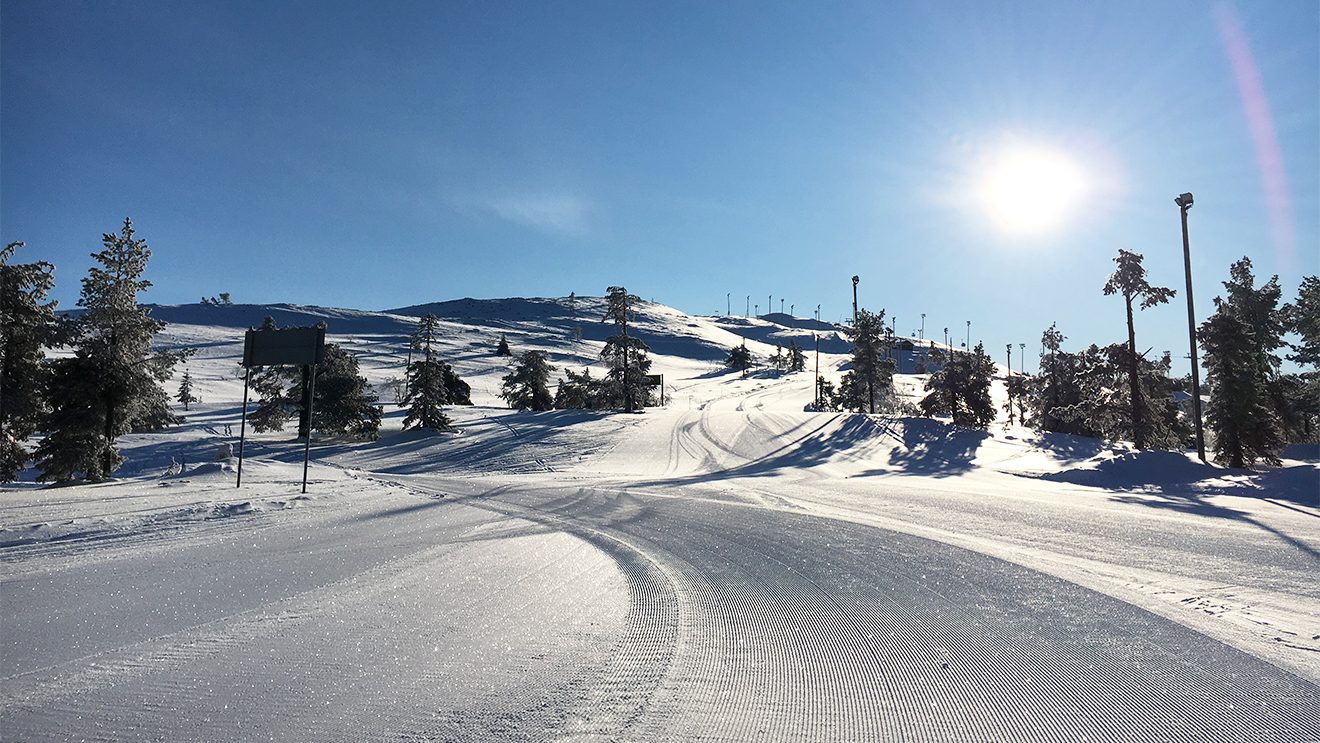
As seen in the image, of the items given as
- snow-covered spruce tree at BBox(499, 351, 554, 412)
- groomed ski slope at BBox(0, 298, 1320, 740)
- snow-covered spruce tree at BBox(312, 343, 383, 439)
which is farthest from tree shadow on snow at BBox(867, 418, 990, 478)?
snow-covered spruce tree at BBox(499, 351, 554, 412)

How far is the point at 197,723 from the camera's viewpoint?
2.74 m

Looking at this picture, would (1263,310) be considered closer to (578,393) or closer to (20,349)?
(578,393)

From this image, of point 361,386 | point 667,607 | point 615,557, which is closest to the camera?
point 667,607

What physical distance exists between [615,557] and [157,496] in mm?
9622

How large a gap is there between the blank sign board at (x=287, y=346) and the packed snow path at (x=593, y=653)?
727 centimetres

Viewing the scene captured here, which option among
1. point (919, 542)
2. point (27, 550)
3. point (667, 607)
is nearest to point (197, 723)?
point (667, 607)

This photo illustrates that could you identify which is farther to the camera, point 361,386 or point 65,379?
point 361,386

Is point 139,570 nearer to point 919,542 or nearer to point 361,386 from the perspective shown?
point 919,542

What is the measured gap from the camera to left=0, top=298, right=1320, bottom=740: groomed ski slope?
297 cm

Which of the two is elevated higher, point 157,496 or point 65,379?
point 65,379

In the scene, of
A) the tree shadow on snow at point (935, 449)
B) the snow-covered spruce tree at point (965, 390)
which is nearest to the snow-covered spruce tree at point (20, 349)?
the tree shadow on snow at point (935, 449)

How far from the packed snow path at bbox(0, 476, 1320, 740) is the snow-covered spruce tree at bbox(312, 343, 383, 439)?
35607mm

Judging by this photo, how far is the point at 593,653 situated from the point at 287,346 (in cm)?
1260

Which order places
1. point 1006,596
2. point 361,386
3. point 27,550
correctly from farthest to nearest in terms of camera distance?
point 361,386 < point 27,550 < point 1006,596
